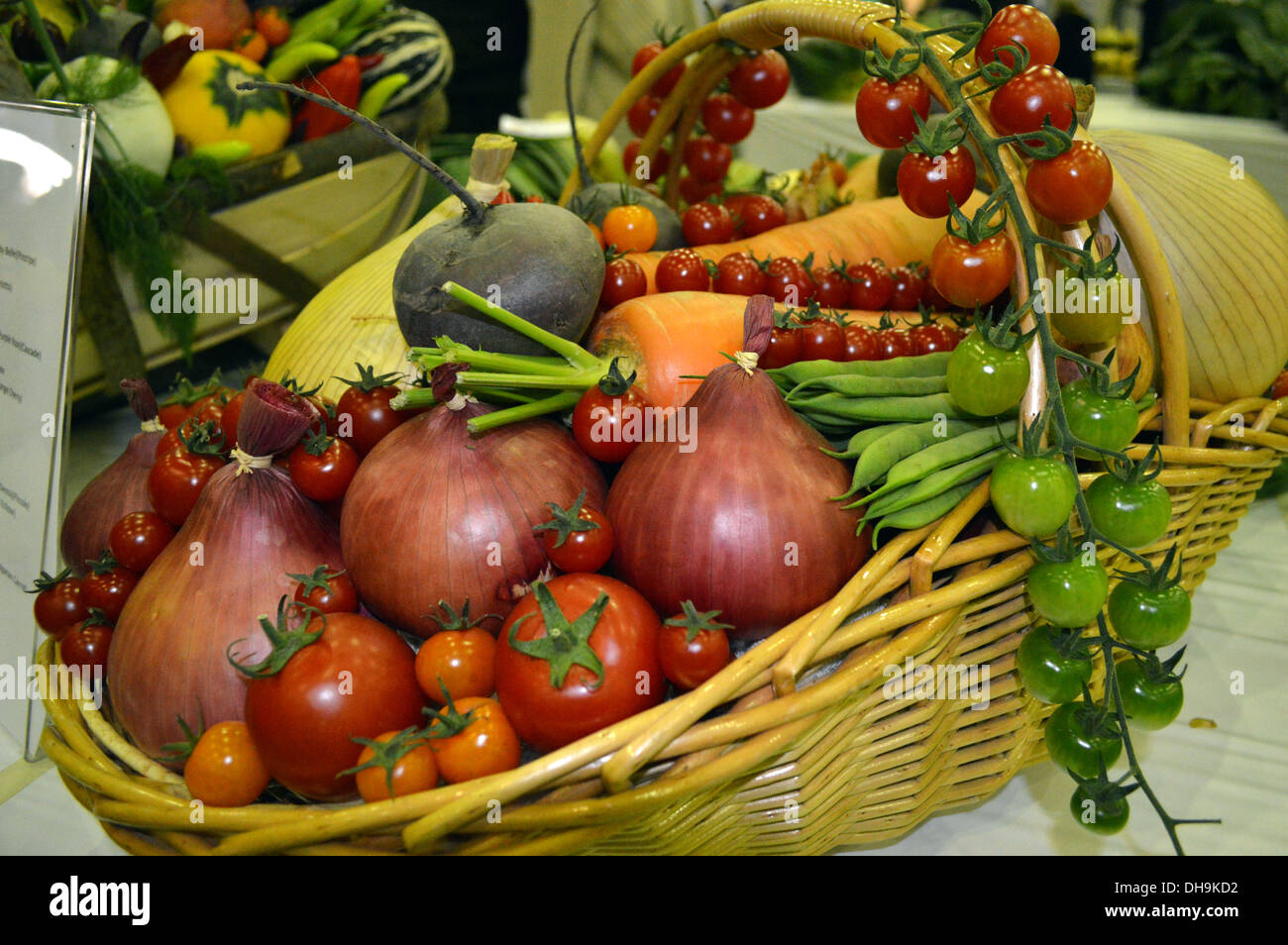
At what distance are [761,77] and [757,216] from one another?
0.22 m

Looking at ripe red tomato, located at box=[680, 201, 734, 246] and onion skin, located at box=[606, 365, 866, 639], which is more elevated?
ripe red tomato, located at box=[680, 201, 734, 246]

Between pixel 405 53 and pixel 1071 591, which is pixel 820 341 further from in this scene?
pixel 405 53

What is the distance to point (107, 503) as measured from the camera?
1084 mm

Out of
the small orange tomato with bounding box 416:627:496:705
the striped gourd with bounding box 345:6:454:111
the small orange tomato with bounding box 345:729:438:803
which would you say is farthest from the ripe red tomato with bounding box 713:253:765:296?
the striped gourd with bounding box 345:6:454:111

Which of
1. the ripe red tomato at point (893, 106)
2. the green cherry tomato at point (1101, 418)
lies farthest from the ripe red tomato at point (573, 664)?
the ripe red tomato at point (893, 106)

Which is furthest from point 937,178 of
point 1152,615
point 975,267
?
point 1152,615

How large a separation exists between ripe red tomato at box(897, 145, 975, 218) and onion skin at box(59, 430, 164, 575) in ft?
2.84

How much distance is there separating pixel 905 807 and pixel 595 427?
0.47m

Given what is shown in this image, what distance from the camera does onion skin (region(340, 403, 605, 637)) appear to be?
88 cm

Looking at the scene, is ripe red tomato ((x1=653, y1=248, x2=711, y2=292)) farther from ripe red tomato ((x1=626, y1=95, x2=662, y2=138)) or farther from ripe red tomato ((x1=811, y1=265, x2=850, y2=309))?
ripe red tomato ((x1=626, y1=95, x2=662, y2=138))

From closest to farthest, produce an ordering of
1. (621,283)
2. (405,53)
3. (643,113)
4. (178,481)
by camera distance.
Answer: (178,481) → (621,283) → (643,113) → (405,53)

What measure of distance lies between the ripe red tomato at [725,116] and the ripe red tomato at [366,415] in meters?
0.91
